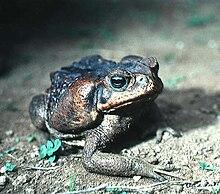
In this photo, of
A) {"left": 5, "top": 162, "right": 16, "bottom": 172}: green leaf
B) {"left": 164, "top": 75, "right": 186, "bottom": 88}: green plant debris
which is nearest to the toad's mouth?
{"left": 5, "top": 162, "right": 16, "bottom": 172}: green leaf

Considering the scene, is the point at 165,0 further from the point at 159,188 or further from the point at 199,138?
the point at 159,188

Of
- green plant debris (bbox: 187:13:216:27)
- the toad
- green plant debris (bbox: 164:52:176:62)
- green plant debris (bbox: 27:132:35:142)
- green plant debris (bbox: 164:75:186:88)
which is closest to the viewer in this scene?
the toad

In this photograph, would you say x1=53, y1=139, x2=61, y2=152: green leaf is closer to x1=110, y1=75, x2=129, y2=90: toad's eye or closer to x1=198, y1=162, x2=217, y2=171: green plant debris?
x1=110, y1=75, x2=129, y2=90: toad's eye

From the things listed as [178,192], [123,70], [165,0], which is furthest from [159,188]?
[165,0]

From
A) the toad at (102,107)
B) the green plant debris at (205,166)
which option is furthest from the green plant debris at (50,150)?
the green plant debris at (205,166)

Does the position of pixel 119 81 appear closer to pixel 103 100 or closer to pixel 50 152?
pixel 103 100

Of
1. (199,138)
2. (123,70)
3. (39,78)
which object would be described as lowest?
(39,78)

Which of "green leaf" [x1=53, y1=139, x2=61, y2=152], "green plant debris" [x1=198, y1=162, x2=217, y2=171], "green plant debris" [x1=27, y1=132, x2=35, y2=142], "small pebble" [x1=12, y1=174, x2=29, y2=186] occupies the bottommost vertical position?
"green plant debris" [x1=27, y1=132, x2=35, y2=142]
